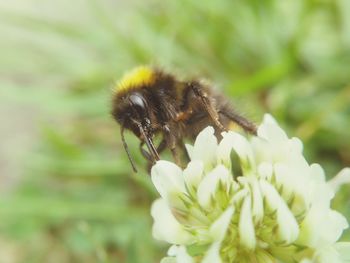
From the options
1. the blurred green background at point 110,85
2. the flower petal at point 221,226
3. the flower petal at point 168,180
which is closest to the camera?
the flower petal at point 221,226

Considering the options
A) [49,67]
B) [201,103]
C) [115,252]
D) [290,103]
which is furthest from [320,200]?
[49,67]

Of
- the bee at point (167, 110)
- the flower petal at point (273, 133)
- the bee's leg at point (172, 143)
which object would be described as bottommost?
the flower petal at point (273, 133)

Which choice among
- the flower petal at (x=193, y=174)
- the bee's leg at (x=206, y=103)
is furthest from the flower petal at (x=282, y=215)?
the bee's leg at (x=206, y=103)

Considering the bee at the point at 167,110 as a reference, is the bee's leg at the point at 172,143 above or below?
below

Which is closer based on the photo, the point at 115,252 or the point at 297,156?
the point at 297,156

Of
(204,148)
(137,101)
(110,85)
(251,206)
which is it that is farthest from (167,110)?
(110,85)

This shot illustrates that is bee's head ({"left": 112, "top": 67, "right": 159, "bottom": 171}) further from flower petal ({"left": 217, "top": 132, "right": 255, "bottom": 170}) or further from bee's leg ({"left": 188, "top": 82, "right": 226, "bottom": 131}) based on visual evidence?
flower petal ({"left": 217, "top": 132, "right": 255, "bottom": 170})

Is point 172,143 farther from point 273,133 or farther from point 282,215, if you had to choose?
point 282,215

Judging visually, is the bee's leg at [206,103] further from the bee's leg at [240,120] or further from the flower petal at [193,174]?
the flower petal at [193,174]

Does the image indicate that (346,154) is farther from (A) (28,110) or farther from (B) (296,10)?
(A) (28,110)
